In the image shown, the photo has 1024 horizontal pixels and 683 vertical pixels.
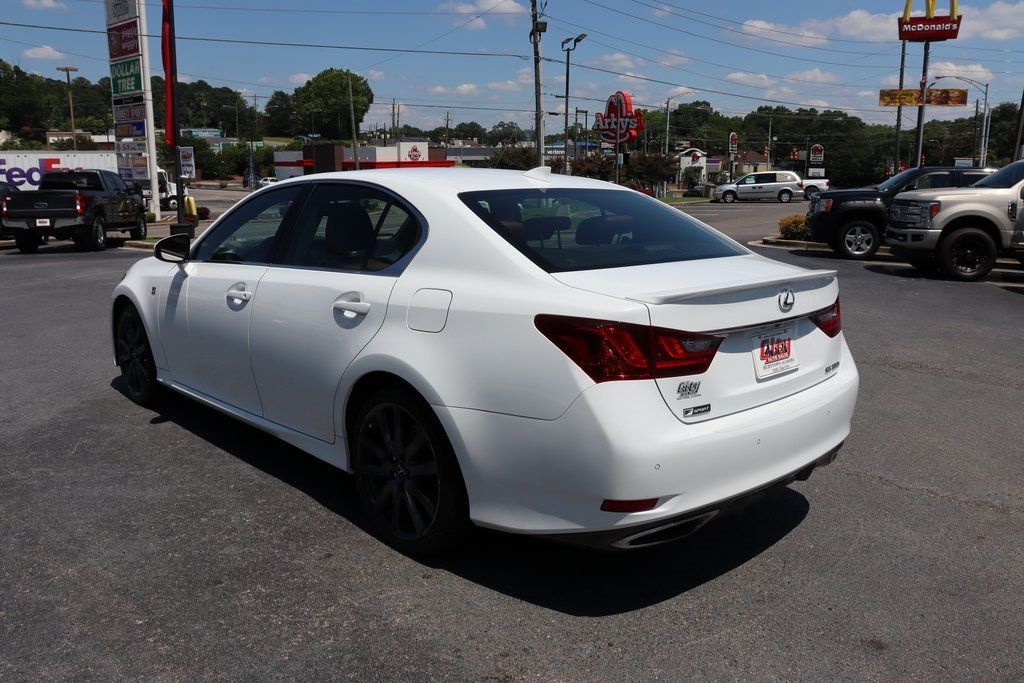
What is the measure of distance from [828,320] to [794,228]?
1682cm

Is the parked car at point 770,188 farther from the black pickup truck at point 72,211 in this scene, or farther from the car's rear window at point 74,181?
the car's rear window at point 74,181

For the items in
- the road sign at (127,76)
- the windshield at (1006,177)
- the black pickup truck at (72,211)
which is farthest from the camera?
the road sign at (127,76)

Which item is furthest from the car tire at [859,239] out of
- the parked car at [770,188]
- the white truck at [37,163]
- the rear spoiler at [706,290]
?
the parked car at [770,188]

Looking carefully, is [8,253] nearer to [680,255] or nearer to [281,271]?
[281,271]

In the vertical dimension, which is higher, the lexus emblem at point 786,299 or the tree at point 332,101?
the tree at point 332,101

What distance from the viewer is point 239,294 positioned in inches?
183

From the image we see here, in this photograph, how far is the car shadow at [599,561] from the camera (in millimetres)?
3523

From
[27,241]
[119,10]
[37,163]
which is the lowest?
[27,241]

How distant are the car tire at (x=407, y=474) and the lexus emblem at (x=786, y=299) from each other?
1423mm

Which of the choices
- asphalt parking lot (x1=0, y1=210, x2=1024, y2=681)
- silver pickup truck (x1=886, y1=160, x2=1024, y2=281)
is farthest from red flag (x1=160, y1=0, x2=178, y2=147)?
asphalt parking lot (x1=0, y1=210, x2=1024, y2=681)

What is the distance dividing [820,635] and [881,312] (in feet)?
26.7

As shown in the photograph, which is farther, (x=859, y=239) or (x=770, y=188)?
(x=770, y=188)

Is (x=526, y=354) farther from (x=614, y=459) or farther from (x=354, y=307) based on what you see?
(x=354, y=307)

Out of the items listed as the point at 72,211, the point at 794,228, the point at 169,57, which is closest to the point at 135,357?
the point at 72,211
